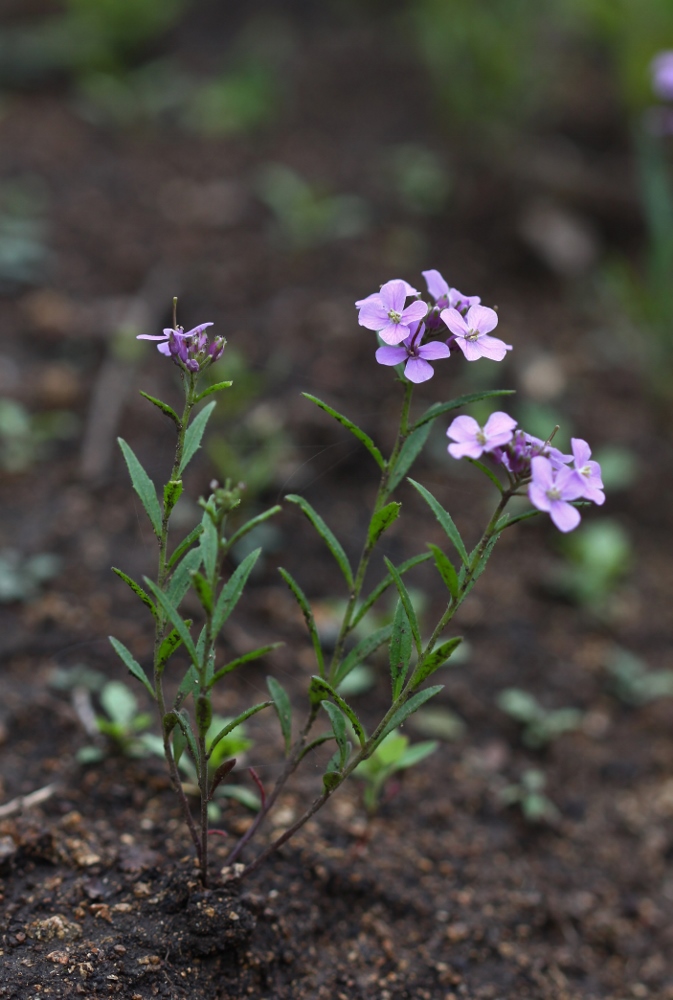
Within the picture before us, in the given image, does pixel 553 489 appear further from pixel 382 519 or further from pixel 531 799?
pixel 531 799

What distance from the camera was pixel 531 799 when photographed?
2.20 m

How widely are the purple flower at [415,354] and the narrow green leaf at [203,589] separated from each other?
400 mm

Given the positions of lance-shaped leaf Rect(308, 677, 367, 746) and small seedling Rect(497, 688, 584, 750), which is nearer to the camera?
lance-shaped leaf Rect(308, 677, 367, 746)

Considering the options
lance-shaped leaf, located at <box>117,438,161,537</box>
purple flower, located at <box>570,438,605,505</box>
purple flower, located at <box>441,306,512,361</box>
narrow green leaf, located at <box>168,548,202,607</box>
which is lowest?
narrow green leaf, located at <box>168,548,202,607</box>

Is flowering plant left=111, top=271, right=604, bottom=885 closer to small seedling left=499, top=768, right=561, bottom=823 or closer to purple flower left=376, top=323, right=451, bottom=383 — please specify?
purple flower left=376, top=323, right=451, bottom=383

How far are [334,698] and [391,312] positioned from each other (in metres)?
0.61

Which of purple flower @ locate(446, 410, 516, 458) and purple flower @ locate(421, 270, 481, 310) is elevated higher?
purple flower @ locate(421, 270, 481, 310)

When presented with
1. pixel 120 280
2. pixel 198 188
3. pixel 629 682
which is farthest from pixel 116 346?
pixel 629 682

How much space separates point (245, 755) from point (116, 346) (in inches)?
74.0

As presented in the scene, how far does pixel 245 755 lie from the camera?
205cm

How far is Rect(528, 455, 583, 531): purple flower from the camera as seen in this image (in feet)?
3.76

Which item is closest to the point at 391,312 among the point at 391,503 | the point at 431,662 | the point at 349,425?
the point at 349,425

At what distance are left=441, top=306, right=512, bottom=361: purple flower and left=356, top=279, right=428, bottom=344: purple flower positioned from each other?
5 centimetres

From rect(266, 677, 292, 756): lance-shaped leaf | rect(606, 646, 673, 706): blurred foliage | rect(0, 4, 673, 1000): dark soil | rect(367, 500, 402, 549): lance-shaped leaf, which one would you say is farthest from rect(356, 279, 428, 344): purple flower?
rect(606, 646, 673, 706): blurred foliage
